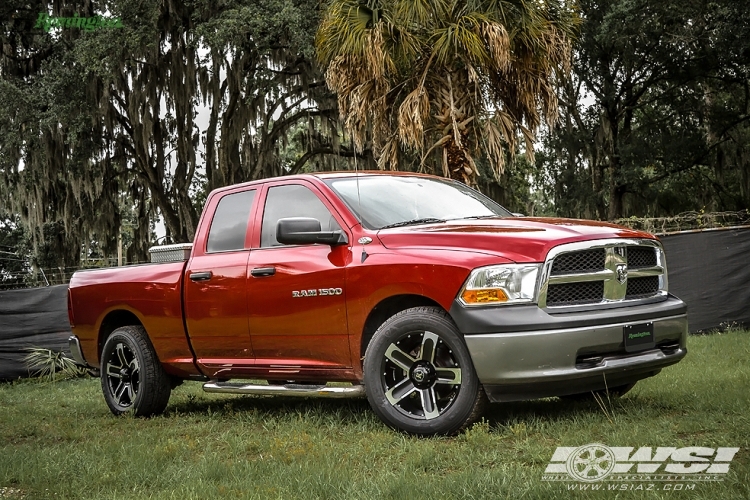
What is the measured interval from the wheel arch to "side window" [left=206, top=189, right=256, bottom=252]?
1526 mm

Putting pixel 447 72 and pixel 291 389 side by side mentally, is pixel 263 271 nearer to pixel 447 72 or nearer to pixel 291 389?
pixel 291 389

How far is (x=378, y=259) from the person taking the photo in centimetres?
620

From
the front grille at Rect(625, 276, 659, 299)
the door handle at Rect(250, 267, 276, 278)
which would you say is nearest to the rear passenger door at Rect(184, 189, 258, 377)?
the door handle at Rect(250, 267, 276, 278)

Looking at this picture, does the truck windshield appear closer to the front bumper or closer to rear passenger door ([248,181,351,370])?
rear passenger door ([248,181,351,370])

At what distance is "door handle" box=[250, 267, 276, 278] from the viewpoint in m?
6.87

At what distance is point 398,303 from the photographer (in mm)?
6320

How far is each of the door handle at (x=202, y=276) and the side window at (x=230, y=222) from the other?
239 millimetres

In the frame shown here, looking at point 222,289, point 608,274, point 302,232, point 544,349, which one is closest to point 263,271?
point 222,289

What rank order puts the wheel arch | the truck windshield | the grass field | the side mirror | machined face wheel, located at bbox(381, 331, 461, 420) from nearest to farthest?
the grass field, machined face wheel, located at bbox(381, 331, 461, 420), the wheel arch, the side mirror, the truck windshield

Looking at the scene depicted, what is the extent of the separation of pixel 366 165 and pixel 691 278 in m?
13.3

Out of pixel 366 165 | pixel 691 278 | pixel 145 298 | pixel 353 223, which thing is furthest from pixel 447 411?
pixel 366 165

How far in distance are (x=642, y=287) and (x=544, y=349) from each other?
1.18m

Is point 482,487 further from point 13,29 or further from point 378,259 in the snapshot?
point 13,29

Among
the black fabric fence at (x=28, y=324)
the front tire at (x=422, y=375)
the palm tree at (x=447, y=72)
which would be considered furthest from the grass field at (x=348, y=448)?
the palm tree at (x=447, y=72)
